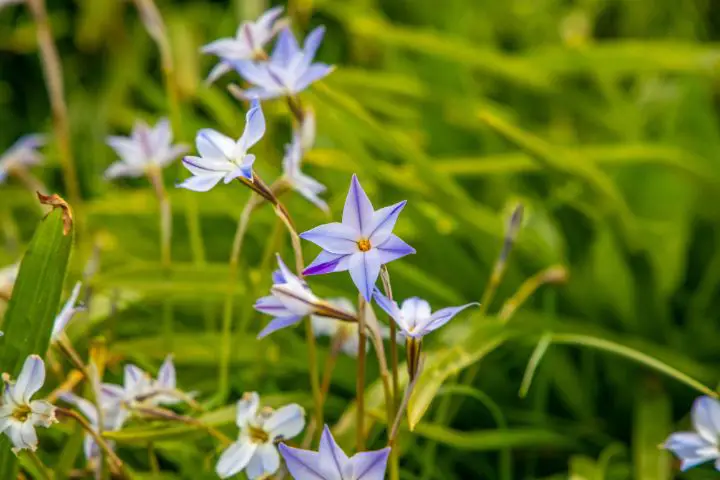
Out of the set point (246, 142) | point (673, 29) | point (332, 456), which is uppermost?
point (673, 29)

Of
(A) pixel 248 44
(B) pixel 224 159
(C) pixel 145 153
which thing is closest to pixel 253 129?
(B) pixel 224 159

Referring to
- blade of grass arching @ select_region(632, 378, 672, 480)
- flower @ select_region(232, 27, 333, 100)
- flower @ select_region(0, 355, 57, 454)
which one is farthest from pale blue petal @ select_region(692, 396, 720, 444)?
flower @ select_region(0, 355, 57, 454)

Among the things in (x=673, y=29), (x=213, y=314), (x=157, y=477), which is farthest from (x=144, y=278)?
(x=673, y=29)

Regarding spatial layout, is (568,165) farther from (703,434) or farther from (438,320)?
(438,320)

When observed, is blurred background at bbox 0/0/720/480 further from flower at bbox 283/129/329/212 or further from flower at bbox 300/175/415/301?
flower at bbox 300/175/415/301

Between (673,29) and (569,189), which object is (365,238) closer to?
(569,189)

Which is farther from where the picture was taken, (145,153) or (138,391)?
(145,153)
